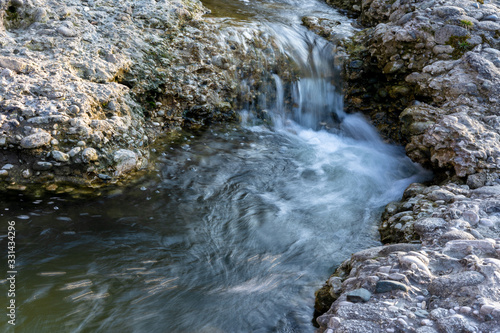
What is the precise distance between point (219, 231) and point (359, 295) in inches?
74.9

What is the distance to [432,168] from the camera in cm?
488

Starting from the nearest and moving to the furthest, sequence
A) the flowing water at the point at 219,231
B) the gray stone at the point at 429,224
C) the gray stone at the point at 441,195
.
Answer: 1. the flowing water at the point at 219,231
2. the gray stone at the point at 429,224
3. the gray stone at the point at 441,195

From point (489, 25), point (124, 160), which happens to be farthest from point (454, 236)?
point (489, 25)

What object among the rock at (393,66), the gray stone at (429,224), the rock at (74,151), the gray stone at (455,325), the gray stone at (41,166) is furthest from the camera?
the rock at (393,66)

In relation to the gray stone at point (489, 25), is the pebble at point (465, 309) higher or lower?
lower

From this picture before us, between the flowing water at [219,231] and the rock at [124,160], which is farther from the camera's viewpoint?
the rock at [124,160]

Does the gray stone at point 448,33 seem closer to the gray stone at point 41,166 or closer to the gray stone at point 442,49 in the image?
the gray stone at point 442,49

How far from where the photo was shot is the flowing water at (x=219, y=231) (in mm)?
2885

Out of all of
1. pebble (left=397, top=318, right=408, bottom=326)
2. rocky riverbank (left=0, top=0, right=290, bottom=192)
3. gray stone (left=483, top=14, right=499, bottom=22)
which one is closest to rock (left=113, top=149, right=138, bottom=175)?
rocky riverbank (left=0, top=0, right=290, bottom=192)

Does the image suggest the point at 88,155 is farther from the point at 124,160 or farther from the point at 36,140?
the point at 36,140

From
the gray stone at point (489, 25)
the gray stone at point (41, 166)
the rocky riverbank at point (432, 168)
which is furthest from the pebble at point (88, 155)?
the gray stone at point (489, 25)

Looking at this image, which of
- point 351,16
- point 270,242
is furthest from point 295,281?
point 351,16

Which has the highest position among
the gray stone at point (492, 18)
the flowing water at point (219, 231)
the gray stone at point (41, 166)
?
the gray stone at point (492, 18)

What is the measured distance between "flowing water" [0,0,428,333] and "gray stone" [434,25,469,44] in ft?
5.75
